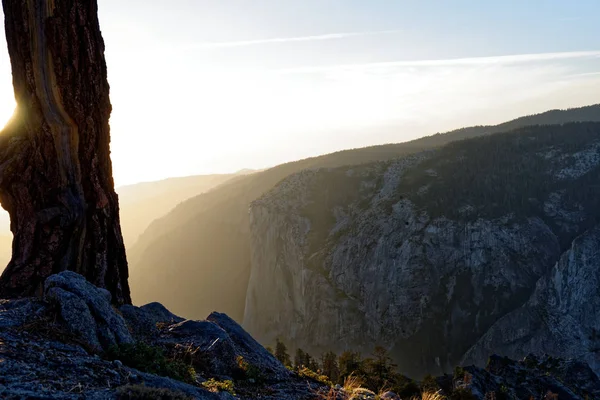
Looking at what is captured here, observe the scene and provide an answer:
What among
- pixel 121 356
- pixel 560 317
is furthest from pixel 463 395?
pixel 560 317

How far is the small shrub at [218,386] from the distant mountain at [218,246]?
298 ft

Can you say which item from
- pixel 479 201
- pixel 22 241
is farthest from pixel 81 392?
pixel 479 201

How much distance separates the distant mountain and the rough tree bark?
8675 centimetres

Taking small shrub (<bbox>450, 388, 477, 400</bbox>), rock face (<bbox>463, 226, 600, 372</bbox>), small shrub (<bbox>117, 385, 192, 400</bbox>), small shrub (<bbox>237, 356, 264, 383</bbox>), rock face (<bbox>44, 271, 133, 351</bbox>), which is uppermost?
rock face (<bbox>44, 271, 133, 351</bbox>)

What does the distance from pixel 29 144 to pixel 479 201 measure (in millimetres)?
72271

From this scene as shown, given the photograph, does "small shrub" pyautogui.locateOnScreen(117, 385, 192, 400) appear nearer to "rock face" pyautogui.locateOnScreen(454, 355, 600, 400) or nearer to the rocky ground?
the rocky ground

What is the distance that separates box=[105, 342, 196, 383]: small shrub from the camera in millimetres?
8594

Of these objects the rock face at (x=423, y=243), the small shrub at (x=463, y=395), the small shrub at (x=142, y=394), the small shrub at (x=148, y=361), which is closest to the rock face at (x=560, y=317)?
the rock face at (x=423, y=243)

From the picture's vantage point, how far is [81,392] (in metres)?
6.34

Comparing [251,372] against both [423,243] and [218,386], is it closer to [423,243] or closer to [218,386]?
[218,386]

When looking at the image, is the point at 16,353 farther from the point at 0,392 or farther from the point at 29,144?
the point at 29,144

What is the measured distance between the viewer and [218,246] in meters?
122

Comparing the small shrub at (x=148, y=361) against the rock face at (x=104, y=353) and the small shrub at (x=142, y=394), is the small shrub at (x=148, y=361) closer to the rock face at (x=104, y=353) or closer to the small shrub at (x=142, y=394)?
the rock face at (x=104, y=353)

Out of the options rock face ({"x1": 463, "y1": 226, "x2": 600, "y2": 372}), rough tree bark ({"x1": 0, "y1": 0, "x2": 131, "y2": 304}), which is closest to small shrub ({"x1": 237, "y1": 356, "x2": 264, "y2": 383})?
rough tree bark ({"x1": 0, "y1": 0, "x2": 131, "y2": 304})
